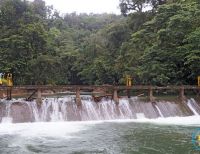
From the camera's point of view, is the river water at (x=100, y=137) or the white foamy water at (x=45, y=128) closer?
the river water at (x=100, y=137)

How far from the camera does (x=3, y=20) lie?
145 feet

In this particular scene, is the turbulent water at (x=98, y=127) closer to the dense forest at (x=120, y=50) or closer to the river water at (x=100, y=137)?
the river water at (x=100, y=137)

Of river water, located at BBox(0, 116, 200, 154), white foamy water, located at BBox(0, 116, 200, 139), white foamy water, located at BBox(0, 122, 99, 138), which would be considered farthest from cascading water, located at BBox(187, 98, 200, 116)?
white foamy water, located at BBox(0, 122, 99, 138)

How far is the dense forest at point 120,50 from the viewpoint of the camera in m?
34.6

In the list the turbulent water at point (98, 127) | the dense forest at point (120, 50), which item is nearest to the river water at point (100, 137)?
the turbulent water at point (98, 127)

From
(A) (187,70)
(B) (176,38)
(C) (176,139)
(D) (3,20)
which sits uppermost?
(D) (3,20)

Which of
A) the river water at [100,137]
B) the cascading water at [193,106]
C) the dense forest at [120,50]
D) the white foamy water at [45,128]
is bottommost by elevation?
the river water at [100,137]

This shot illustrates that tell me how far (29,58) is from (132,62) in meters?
11.2

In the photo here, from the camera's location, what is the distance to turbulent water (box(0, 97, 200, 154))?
658 inches

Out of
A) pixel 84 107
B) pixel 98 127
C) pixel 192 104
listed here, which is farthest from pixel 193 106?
pixel 98 127

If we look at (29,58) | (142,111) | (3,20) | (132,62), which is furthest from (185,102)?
(3,20)

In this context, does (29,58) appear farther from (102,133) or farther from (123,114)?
(102,133)

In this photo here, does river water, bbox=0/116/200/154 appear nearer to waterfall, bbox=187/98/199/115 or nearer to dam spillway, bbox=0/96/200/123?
dam spillway, bbox=0/96/200/123

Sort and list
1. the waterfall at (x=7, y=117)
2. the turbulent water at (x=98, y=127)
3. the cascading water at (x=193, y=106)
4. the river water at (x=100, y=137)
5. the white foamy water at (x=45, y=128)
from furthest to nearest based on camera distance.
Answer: the cascading water at (x=193, y=106)
the waterfall at (x=7, y=117)
the white foamy water at (x=45, y=128)
the turbulent water at (x=98, y=127)
the river water at (x=100, y=137)
